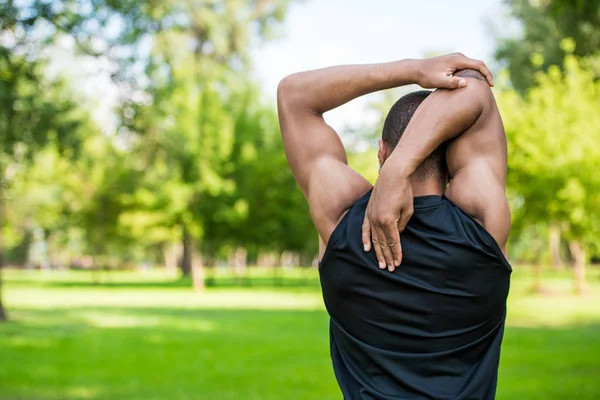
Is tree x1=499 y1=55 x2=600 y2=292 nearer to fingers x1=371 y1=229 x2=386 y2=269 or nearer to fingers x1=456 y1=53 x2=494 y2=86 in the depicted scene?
fingers x1=456 y1=53 x2=494 y2=86

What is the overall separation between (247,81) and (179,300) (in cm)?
1446

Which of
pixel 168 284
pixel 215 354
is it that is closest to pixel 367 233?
pixel 215 354

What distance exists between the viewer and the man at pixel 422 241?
6.42 feet

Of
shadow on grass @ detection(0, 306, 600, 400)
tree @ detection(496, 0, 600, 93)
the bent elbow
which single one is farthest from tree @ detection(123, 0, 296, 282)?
the bent elbow

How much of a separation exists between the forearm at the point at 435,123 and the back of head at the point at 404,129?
0.32 feet

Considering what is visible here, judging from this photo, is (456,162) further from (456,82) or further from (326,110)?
(326,110)

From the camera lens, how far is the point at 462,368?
202 centimetres

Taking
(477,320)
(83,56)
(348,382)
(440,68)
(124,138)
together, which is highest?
(83,56)

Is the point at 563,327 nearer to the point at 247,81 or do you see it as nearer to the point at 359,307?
the point at 359,307

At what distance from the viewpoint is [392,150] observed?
218 centimetres

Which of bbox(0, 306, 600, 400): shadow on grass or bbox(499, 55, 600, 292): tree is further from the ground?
bbox(499, 55, 600, 292): tree

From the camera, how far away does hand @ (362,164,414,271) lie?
6.35 feet

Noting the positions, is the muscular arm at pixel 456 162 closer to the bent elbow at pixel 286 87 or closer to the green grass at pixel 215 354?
the bent elbow at pixel 286 87

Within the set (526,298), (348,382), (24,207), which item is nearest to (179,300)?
(526,298)
